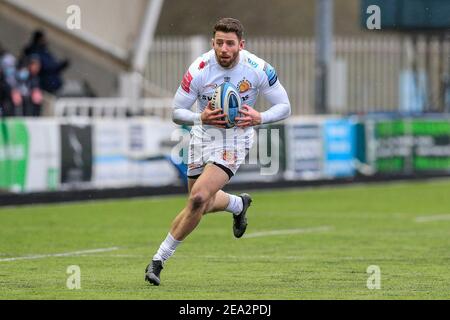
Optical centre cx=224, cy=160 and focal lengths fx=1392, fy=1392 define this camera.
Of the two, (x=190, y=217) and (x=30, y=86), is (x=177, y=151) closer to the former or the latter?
(x=30, y=86)

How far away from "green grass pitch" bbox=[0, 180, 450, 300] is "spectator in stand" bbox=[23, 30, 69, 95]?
15.8 feet

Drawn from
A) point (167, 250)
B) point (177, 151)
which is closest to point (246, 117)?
point (167, 250)

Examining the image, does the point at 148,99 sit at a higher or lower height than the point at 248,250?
higher

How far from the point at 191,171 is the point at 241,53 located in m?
1.16

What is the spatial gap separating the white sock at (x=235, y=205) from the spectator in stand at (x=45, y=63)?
1460 centimetres

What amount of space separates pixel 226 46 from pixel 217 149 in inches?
38.4

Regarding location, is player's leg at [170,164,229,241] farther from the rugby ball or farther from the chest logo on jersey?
the chest logo on jersey

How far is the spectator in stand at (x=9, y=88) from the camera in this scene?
86.9ft

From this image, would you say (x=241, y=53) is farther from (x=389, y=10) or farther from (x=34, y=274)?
(x=389, y=10)

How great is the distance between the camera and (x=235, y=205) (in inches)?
532
